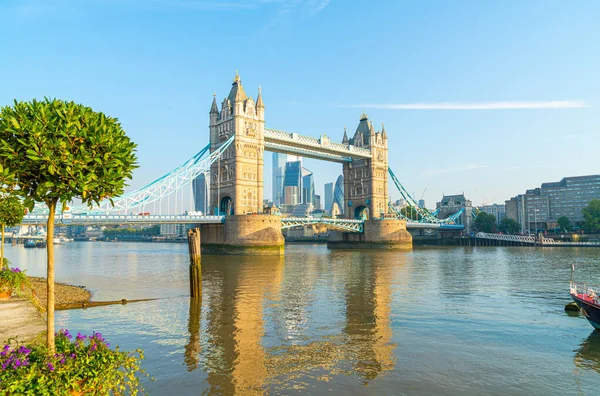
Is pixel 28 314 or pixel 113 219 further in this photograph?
pixel 113 219

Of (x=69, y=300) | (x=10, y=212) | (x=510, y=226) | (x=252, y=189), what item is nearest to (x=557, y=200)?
(x=510, y=226)

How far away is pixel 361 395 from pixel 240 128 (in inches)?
2445

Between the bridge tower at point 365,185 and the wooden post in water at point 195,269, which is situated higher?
the bridge tower at point 365,185

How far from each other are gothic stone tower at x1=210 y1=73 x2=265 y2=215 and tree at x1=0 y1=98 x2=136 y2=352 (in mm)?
60957

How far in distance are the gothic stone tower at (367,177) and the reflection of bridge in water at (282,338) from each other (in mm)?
69403

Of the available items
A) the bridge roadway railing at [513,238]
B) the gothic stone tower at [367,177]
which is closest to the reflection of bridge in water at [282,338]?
the gothic stone tower at [367,177]

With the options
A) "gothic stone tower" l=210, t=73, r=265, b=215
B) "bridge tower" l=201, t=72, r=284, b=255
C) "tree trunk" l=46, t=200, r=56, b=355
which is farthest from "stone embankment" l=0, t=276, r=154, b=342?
"gothic stone tower" l=210, t=73, r=265, b=215

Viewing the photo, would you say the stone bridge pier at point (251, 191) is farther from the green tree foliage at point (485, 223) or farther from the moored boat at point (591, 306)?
the green tree foliage at point (485, 223)

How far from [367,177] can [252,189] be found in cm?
3554

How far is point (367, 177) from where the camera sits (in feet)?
321

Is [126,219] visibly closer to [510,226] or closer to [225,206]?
[225,206]

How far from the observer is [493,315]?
20.2 metres

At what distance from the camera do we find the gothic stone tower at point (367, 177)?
96.8 metres

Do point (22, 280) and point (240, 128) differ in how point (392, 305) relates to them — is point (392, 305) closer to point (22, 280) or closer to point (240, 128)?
point (22, 280)
